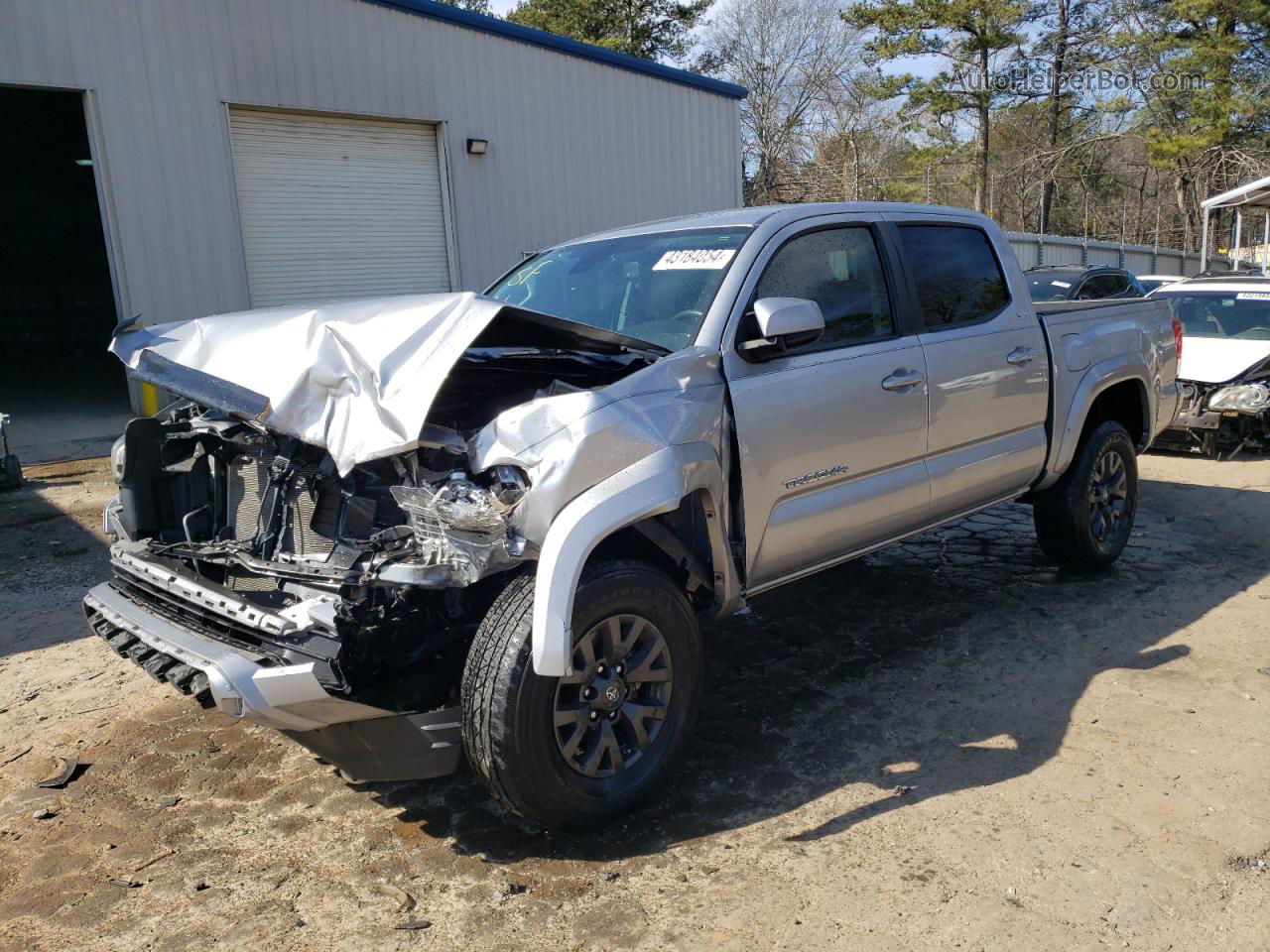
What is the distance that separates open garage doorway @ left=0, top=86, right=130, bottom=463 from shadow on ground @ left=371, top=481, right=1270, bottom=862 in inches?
447

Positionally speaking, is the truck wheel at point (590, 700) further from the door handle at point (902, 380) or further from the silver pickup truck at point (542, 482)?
the door handle at point (902, 380)

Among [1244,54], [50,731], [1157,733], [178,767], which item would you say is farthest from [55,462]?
[1244,54]

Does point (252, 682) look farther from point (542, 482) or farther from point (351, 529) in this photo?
point (542, 482)

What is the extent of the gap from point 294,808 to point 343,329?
1.69 metres

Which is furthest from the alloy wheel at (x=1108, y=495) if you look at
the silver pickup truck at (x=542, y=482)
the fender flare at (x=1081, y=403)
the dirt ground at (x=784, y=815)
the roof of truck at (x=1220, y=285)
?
the roof of truck at (x=1220, y=285)

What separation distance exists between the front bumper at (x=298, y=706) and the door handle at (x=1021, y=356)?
10.7 feet

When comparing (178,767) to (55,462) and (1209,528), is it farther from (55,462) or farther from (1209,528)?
(55,462)

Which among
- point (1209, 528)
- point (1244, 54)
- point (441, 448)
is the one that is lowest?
point (1209, 528)

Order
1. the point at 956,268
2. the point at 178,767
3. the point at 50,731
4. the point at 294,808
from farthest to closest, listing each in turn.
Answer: the point at 956,268 < the point at 50,731 < the point at 178,767 < the point at 294,808

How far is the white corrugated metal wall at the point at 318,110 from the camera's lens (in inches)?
418

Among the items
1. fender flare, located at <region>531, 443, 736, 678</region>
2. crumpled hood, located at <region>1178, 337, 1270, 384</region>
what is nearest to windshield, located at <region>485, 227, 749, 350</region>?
fender flare, located at <region>531, 443, 736, 678</region>

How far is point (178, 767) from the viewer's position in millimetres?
3834

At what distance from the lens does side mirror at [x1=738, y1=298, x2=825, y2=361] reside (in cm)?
352

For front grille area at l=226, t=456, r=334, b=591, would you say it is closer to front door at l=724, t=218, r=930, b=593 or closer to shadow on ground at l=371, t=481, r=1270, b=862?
shadow on ground at l=371, t=481, r=1270, b=862
